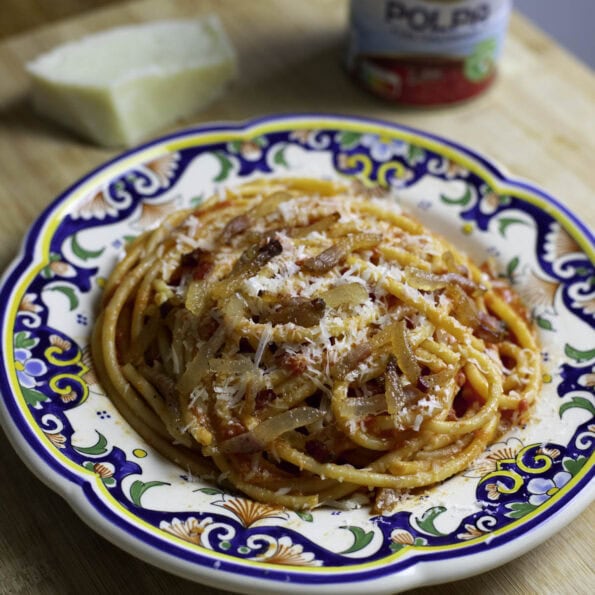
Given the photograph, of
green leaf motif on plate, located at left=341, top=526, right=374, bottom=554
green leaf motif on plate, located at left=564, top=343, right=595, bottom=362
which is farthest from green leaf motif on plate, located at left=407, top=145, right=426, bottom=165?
green leaf motif on plate, located at left=341, top=526, right=374, bottom=554

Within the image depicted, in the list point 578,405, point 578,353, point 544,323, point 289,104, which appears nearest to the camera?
point 578,405

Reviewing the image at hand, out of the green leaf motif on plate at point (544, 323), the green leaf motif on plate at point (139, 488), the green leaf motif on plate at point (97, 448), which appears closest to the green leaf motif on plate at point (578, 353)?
the green leaf motif on plate at point (544, 323)

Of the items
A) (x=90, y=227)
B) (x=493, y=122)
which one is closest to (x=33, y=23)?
(x=90, y=227)

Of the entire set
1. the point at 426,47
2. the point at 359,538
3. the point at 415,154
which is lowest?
the point at 359,538

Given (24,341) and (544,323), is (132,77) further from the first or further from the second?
(544,323)

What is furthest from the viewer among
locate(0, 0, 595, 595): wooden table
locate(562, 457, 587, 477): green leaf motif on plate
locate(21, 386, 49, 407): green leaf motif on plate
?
locate(0, 0, 595, 595): wooden table

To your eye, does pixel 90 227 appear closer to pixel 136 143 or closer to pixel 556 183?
pixel 136 143

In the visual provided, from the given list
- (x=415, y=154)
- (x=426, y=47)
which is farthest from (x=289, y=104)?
(x=415, y=154)

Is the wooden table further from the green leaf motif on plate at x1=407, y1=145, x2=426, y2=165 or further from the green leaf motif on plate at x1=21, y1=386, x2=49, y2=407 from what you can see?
the green leaf motif on plate at x1=407, y1=145, x2=426, y2=165
